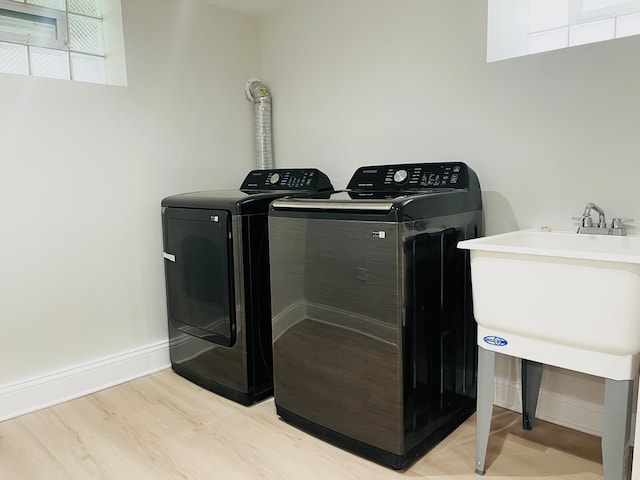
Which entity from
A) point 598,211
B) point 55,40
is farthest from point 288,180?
point 598,211

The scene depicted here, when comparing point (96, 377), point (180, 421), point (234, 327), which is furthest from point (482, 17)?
point (96, 377)

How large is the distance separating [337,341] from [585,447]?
41.0 inches

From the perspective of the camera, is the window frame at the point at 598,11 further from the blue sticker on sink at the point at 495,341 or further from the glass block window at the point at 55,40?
the glass block window at the point at 55,40

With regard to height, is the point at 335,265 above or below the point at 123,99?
below

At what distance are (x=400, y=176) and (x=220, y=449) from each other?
1.39 m

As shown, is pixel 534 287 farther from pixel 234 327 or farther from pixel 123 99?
pixel 123 99

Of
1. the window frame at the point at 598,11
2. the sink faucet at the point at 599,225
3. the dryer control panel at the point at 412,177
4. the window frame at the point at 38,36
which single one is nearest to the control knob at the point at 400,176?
the dryer control panel at the point at 412,177

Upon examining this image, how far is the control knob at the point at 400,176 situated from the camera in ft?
7.39

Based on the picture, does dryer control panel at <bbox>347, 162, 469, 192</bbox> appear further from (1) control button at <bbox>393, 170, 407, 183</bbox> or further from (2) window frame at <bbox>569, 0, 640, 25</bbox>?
(2) window frame at <bbox>569, 0, 640, 25</bbox>

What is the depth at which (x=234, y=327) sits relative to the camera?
7.60 ft

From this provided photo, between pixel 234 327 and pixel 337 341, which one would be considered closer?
pixel 337 341

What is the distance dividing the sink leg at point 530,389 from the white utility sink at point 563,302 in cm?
44

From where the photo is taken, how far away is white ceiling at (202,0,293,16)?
9.40 feet

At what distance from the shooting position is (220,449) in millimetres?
1966
